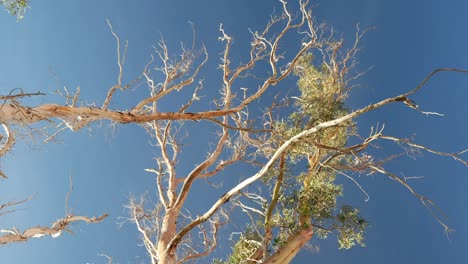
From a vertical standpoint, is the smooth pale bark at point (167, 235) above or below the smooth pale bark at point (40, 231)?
below

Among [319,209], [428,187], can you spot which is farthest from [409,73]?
[319,209]

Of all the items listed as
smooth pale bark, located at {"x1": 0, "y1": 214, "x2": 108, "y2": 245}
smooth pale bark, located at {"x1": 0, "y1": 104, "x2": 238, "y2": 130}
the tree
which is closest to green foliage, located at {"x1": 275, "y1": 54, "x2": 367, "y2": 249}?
the tree

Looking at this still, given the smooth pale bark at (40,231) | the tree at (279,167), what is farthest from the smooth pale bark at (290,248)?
the smooth pale bark at (40,231)

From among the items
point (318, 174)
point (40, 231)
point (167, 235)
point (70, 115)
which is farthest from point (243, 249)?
point (70, 115)

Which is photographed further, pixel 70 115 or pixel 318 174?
pixel 318 174

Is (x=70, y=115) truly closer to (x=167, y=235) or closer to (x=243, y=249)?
(x=167, y=235)

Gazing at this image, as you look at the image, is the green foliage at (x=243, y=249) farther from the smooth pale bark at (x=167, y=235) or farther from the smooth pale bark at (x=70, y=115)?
the smooth pale bark at (x=70, y=115)

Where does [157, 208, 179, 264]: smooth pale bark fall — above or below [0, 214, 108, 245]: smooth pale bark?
below

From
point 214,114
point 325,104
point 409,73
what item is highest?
point 409,73

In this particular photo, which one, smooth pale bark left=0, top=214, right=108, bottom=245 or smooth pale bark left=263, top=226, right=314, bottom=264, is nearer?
smooth pale bark left=0, top=214, right=108, bottom=245

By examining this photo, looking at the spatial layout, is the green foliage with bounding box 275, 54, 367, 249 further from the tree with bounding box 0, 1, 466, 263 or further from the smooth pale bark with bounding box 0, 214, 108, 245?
the smooth pale bark with bounding box 0, 214, 108, 245

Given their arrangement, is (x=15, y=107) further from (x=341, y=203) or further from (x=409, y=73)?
(x=409, y=73)

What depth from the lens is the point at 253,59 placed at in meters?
10.9

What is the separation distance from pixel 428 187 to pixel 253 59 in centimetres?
2011
